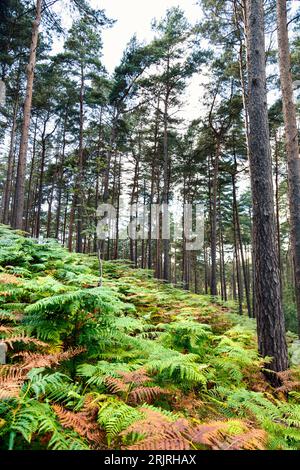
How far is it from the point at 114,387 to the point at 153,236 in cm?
2513

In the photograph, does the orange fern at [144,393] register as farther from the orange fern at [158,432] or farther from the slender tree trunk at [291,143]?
the slender tree trunk at [291,143]

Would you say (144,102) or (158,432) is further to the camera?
(144,102)

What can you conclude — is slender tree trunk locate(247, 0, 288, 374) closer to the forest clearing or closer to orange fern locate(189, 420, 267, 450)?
the forest clearing

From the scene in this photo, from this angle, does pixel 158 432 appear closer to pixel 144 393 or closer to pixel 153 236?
pixel 144 393

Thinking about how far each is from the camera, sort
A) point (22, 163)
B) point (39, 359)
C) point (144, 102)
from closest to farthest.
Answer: point (39, 359)
point (22, 163)
point (144, 102)

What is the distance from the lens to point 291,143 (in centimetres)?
703

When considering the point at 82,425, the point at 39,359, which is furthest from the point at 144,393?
the point at 39,359

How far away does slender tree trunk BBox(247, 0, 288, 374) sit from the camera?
4016mm

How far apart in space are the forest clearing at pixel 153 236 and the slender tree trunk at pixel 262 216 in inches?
0.8

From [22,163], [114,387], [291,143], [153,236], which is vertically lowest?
[114,387]

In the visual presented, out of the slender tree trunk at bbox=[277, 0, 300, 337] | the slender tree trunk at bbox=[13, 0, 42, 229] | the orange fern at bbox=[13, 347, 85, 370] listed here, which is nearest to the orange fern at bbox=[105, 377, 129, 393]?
the orange fern at bbox=[13, 347, 85, 370]

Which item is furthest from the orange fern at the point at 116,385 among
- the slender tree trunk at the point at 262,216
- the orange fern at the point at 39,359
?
the slender tree trunk at the point at 262,216

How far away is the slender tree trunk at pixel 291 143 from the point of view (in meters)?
6.57

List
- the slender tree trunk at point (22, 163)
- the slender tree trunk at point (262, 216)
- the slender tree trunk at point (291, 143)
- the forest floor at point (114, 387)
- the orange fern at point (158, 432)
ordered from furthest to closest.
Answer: the slender tree trunk at point (22, 163) < the slender tree trunk at point (291, 143) < the slender tree trunk at point (262, 216) < the forest floor at point (114, 387) < the orange fern at point (158, 432)
